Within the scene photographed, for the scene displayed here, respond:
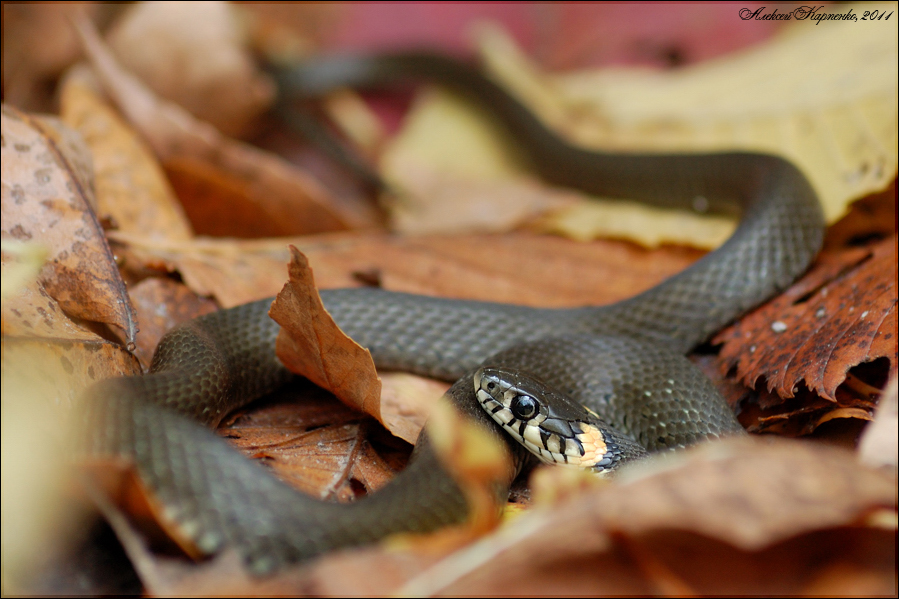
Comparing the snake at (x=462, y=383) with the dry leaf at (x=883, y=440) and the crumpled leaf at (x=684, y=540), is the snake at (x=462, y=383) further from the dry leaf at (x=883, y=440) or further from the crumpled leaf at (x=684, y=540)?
the dry leaf at (x=883, y=440)

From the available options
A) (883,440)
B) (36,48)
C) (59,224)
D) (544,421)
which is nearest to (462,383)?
(544,421)

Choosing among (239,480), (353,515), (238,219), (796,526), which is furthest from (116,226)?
(796,526)

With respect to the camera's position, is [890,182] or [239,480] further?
[890,182]

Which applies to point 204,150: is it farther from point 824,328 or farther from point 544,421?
point 824,328

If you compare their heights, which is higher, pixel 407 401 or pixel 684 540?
pixel 684 540

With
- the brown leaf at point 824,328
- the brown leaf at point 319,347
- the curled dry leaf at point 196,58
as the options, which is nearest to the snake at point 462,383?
the brown leaf at point 824,328

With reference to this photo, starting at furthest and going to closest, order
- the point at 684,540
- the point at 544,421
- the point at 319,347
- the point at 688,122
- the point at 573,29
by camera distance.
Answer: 1. the point at 573,29
2. the point at 688,122
3. the point at 544,421
4. the point at 319,347
5. the point at 684,540

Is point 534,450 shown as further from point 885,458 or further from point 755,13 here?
point 755,13

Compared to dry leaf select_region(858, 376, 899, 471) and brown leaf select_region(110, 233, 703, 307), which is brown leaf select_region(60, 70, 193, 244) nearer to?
brown leaf select_region(110, 233, 703, 307)
